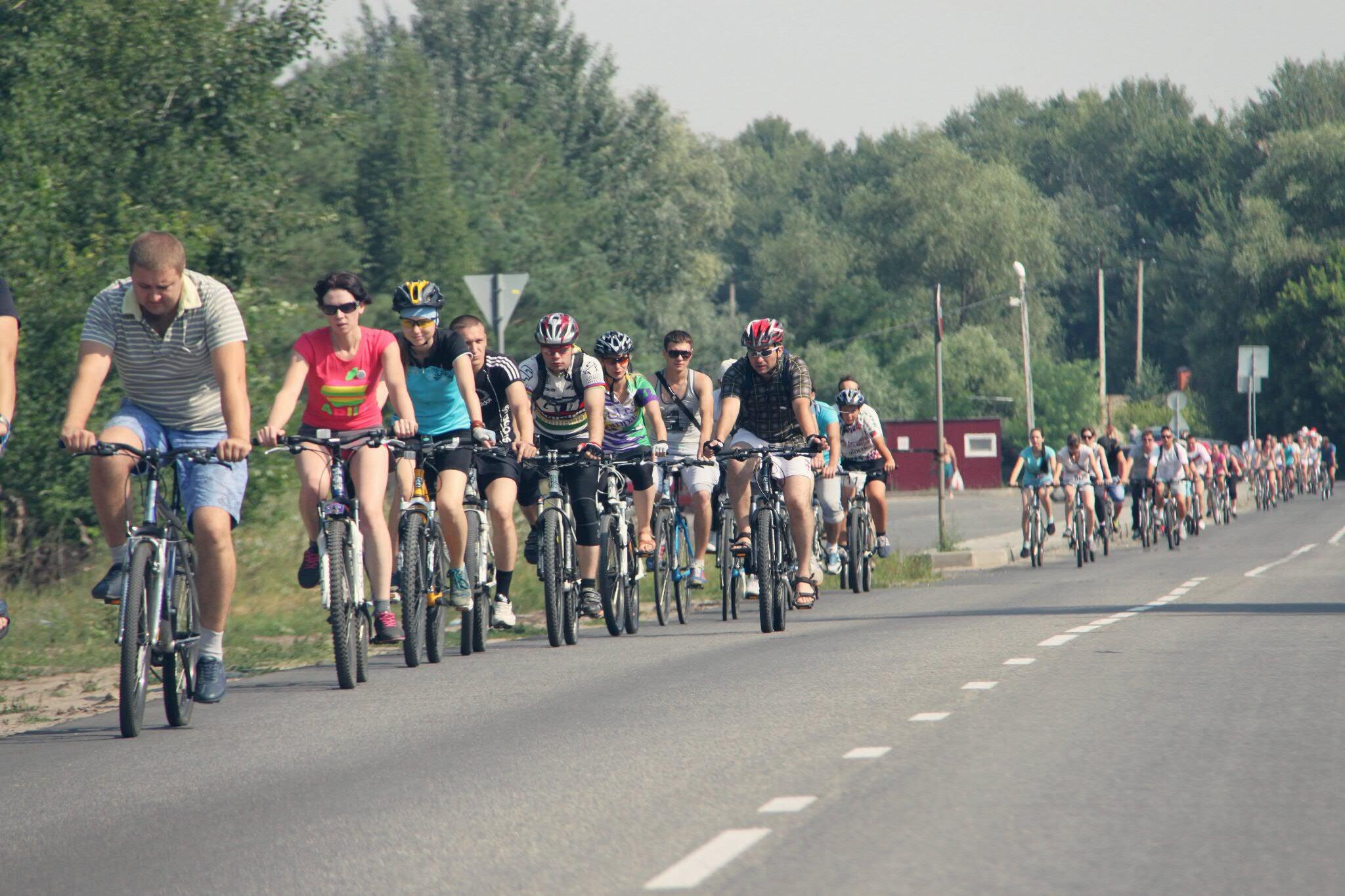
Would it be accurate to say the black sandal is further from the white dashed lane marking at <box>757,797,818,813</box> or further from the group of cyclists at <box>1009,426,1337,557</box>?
the group of cyclists at <box>1009,426,1337,557</box>

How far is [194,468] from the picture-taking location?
8523 millimetres

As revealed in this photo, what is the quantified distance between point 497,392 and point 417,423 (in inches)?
51.2

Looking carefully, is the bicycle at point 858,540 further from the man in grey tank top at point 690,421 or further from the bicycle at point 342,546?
the bicycle at point 342,546

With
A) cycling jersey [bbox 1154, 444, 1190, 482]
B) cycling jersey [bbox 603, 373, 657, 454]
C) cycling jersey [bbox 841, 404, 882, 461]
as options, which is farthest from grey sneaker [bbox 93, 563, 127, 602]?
cycling jersey [bbox 1154, 444, 1190, 482]

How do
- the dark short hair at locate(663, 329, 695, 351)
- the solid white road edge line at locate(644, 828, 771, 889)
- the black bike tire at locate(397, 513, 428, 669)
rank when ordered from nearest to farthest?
1. the solid white road edge line at locate(644, 828, 771, 889)
2. the black bike tire at locate(397, 513, 428, 669)
3. the dark short hair at locate(663, 329, 695, 351)

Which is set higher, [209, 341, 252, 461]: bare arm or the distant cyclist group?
[209, 341, 252, 461]: bare arm

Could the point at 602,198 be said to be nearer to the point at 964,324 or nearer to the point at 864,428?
the point at 964,324

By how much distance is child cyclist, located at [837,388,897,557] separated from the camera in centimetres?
1814

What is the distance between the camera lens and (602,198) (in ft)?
196

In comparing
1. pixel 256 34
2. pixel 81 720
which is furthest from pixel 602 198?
pixel 81 720

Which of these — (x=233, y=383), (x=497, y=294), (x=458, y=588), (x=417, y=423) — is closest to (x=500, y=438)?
(x=458, y=588)

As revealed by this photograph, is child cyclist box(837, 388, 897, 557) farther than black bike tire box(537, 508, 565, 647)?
Yes

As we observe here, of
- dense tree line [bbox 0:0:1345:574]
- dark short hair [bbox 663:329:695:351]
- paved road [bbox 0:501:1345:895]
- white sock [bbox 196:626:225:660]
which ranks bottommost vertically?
paved road [bbox 0:501:1345:895]

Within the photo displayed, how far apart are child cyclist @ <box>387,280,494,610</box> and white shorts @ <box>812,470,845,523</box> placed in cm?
597
